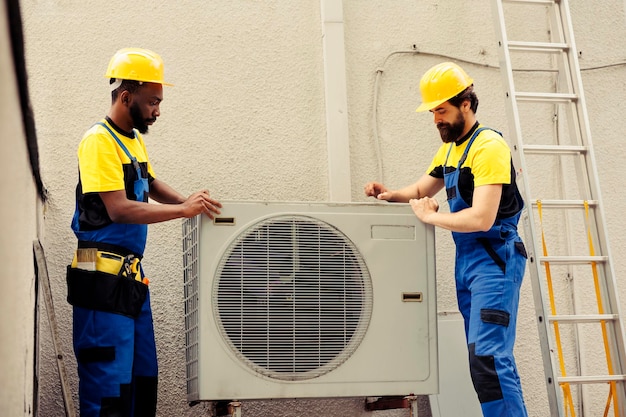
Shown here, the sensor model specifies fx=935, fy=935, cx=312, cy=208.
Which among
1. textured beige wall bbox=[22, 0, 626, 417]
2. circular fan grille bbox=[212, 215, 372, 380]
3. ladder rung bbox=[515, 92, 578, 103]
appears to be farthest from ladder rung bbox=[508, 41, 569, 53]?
circular fan grille bbox=[212, 215, 372, 380]

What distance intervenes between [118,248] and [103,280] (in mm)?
145

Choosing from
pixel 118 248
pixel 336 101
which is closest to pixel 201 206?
pixel 118 248

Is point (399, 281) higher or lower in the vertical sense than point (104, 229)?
lower

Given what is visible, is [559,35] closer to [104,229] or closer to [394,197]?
[394,197]

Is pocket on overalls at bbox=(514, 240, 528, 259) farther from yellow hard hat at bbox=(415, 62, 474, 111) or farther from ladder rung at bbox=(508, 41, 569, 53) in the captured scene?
ladder rung at bbox=(508, 41, 569, 53)

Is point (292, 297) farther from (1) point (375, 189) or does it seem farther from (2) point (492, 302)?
(1) point (375, 189)

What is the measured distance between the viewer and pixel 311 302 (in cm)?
349

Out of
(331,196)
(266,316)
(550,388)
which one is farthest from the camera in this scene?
(331,196)

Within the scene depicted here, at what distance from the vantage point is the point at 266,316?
3.45 meters

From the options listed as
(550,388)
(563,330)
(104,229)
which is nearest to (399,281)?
(550,388)

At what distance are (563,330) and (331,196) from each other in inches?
54.0

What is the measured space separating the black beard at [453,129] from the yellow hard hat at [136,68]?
1.19m

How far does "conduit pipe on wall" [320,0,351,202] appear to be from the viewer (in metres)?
4.61

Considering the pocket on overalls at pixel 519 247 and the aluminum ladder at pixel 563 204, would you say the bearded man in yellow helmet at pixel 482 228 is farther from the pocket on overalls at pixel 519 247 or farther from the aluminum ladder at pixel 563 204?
the aluminum ladder at pixel 563 204
